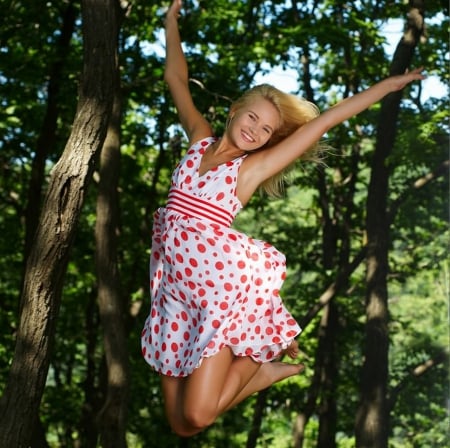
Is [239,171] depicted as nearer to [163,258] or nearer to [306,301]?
[163,258]

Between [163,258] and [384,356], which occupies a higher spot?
[384,356]

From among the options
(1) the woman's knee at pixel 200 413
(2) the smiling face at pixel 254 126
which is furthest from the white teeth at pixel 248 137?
(1) the woman's knee at pixel 200 413

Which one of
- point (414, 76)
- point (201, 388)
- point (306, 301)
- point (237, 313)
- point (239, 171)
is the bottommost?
point (201, 388)

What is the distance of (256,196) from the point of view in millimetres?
13312

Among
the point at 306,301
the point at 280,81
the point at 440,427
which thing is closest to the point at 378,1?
the point at 280,81

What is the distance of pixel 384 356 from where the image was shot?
1159 centimetres

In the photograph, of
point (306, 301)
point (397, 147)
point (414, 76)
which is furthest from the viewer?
point (306, 301)

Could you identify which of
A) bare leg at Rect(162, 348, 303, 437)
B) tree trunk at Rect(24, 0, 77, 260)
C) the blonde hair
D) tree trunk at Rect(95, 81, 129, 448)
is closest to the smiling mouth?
the blonde hair

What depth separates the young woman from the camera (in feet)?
12.0

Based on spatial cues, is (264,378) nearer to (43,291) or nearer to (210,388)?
(210,388)

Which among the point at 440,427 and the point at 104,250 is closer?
the point at 104,250

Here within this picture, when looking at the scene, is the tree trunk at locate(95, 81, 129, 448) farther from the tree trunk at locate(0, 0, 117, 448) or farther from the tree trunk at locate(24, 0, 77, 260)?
the tree trunk at locate(24, 0, 77, 260)

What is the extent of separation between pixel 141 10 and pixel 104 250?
637 centimetres

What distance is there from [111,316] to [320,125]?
3515mm
